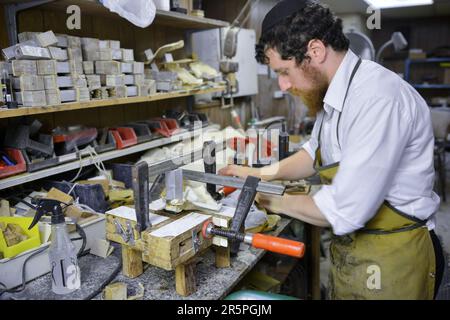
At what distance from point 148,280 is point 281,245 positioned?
1.51ft

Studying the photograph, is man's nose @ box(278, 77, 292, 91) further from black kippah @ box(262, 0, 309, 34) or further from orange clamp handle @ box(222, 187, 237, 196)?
orange clamp handle @ box(222, 187, 237, 196)

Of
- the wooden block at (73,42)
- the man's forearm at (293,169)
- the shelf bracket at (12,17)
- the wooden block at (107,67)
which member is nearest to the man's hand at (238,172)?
the man's forearm at (293,169)

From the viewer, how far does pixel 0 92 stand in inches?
48.1

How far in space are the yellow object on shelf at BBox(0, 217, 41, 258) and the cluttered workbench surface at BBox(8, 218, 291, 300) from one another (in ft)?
0.35


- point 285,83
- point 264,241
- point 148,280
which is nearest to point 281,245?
point 264,241

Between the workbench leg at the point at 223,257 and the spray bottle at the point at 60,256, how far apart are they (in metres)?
0.42

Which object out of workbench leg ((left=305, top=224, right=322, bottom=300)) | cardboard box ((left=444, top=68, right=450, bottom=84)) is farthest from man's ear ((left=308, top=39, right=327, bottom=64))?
cardboard box ((left=444, top=68, right=450, bottom=84))

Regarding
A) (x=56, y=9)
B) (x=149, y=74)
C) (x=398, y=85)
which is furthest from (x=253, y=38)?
(x=398, y=85)

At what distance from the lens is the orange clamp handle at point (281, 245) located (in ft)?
2.89

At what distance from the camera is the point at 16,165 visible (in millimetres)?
1387

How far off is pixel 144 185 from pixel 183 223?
0.16 m

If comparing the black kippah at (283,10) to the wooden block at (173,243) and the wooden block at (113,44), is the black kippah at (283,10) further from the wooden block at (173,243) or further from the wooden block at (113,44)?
the wooden block at (113,44)

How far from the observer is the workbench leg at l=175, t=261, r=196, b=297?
1025mm

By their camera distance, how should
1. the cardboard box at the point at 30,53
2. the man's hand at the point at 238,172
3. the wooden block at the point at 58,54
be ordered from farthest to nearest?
the man's hand at the point at 238,172
the wooden block at the point at 58,54
the cardboard box at the point at 30,53
